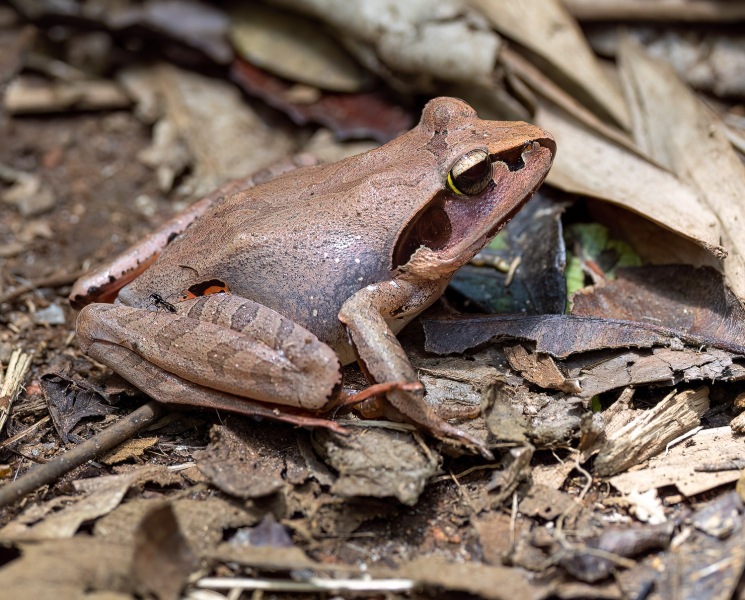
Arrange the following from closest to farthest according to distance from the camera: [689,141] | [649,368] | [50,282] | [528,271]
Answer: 1. [649,368]
2. [528,271]
3. [689,141]
4. [50,282]

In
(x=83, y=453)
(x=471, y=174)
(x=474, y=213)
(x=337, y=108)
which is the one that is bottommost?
(x=83, y=453)

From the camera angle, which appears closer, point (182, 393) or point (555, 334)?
point (182, 393)

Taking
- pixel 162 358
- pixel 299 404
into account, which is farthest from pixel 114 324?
pixel 299 404

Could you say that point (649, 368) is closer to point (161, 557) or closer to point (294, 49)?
point (161, 557)

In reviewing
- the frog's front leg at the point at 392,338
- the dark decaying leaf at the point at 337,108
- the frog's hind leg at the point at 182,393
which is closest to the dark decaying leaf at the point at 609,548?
the frog's front leg at the point at 392,338

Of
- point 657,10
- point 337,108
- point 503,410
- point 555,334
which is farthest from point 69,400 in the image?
point 657,10

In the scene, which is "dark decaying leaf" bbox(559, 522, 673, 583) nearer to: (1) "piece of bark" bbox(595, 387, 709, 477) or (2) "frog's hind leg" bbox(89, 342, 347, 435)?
(1) "piece of bark" bbox(595, 387, 709, 477)

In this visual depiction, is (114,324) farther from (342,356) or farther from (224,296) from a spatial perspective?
(342,356)

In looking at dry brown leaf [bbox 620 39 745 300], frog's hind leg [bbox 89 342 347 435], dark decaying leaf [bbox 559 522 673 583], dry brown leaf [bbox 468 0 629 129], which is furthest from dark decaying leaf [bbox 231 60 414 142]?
dark decaying leaf [bbox 559 522 673 583]
